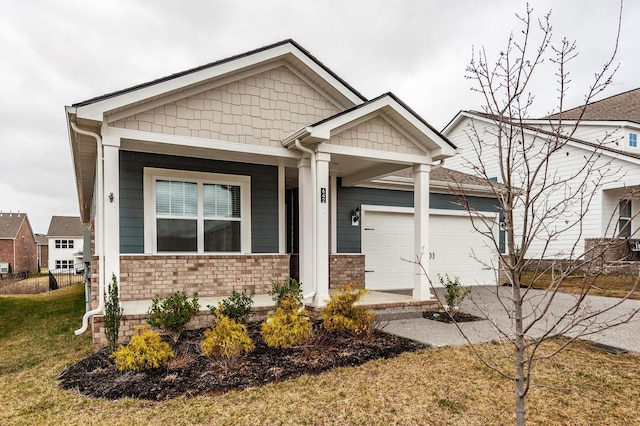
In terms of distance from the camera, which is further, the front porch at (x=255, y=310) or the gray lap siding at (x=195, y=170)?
the gray lap siding at (x=195, y=170)

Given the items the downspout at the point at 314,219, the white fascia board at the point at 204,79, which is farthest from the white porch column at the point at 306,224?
the white fascia board at the point at 204,79

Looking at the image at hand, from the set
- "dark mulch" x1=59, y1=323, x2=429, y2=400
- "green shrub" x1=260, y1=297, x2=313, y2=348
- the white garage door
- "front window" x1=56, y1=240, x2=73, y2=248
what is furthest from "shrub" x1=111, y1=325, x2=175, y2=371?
"front window" x1=56, y1=240, x2=73, y2=248

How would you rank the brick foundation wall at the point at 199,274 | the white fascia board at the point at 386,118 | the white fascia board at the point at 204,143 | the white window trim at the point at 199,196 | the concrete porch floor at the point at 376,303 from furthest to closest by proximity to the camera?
the white window trim at the point at 199,196 < the brick foundation wall at the point at 199,274 < the concrete porch floor at the point at 376,303 < the white fascia board at the point at 386,118 < the white fascia board at the point at 204,143

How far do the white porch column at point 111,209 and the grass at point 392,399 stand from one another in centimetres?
148

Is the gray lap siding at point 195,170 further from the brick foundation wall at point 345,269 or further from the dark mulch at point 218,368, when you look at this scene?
the dark mulch at point 218,368

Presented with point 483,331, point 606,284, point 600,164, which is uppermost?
point 600,164

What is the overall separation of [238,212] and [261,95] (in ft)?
8.33

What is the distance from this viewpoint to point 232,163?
8.59 m

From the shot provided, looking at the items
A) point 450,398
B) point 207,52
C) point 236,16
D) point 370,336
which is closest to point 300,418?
point 450,398

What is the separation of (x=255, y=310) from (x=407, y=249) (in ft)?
18.6

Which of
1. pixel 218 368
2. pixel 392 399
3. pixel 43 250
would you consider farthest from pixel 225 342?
pixel 43 250

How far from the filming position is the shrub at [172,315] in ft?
18.9

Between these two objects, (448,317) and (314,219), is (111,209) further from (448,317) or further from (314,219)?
(448,317)

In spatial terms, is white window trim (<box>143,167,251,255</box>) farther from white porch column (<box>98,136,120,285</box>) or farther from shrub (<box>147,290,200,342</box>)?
shrub (<box>147,290,200,342</box>)
